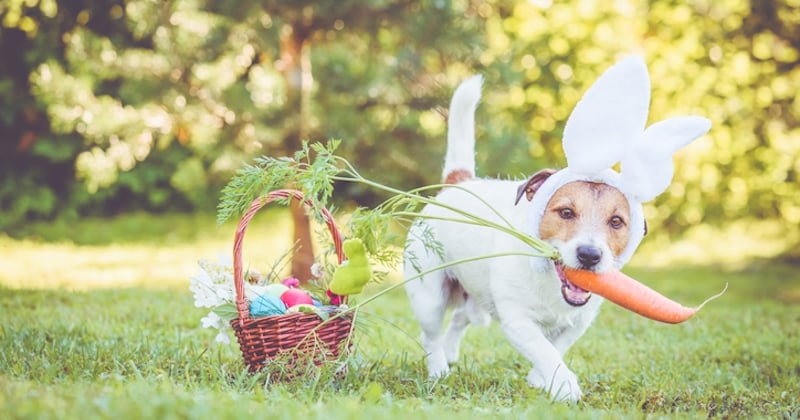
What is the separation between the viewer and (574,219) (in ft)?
10.3

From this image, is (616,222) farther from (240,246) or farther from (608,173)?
(240,246)

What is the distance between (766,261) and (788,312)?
470cm

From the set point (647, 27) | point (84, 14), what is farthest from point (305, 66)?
point (647, 27)

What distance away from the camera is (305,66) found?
6.95 metres

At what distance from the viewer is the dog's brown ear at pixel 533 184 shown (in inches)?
131

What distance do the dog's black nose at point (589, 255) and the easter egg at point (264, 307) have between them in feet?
4.06

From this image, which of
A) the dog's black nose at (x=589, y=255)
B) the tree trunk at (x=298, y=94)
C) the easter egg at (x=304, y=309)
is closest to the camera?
the dog's black nose at (x=589, y=255)

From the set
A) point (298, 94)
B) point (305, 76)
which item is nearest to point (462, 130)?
point (298, 94)

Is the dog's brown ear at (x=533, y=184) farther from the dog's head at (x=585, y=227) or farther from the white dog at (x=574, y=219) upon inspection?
the dog's head at (x=585, y=227)

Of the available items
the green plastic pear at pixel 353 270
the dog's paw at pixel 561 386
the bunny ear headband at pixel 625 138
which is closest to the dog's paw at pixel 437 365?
the dog's paw at pixel 561 386

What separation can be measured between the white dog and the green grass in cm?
27

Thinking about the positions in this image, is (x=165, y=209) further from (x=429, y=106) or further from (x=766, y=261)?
(x=766, y=261)

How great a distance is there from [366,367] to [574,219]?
1.12 m

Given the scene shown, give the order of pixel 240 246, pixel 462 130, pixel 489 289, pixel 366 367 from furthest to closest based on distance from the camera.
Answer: pixel 462 130 < pixel 489 289 < pixel 366 367 < pixel 240 246
